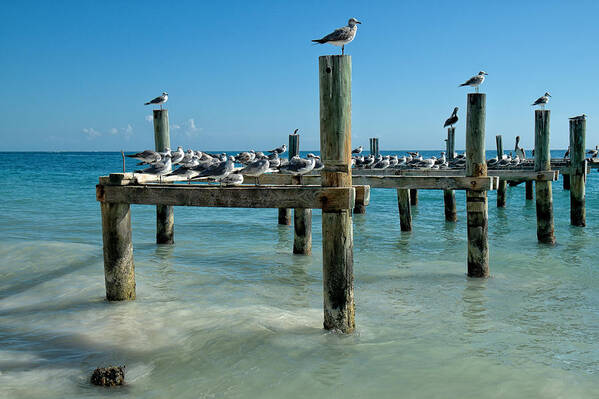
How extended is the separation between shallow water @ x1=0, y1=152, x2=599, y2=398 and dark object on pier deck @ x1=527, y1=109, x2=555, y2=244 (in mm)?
438

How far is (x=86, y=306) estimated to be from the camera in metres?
8.47

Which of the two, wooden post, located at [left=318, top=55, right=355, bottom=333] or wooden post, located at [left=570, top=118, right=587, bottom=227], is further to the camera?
wooden post, located at [left=570, top=118, right=587, bottom=227]

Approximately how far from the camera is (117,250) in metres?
8.16

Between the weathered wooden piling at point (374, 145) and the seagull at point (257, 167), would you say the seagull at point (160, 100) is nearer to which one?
the seagull at point (257, 167)

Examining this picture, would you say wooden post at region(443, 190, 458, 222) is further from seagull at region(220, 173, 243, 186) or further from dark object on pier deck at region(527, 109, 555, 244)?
seagull at region(220, 173, 243, 186)

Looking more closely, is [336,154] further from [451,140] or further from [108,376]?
[451,140]

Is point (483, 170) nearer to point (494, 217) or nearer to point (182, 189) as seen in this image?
point (182, 189)

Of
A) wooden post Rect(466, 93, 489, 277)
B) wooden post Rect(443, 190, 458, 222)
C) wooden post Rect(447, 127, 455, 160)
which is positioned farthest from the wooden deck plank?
wooden post Rect(447, 127, 455, 160)

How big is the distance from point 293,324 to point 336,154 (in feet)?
8.26

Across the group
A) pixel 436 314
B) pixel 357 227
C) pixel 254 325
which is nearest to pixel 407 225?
pixel 357 227

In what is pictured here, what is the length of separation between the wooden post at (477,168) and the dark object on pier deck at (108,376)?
23.3 ft

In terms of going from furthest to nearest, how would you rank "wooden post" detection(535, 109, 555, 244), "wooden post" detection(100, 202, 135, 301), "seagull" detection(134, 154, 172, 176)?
1. "wooden post" detection(535, 109, 555, 244)
2. "seagull" detection(134, 154, 172, 176)
3. "wooden post" detection(100, 202, 135, 301)

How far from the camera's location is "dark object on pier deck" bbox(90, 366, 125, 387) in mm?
5773

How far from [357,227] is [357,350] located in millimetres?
11517
